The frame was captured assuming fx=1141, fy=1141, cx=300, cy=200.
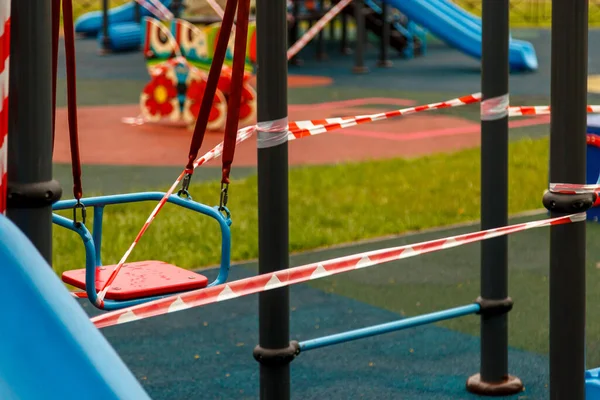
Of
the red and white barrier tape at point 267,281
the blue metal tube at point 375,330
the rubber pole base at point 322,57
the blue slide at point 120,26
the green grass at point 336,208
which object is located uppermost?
the blue slide at point 120,26

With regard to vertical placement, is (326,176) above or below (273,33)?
below

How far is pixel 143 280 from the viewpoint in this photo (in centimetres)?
335

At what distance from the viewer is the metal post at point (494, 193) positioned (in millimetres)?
3824

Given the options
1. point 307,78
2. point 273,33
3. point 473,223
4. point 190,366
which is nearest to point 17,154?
point 273,33

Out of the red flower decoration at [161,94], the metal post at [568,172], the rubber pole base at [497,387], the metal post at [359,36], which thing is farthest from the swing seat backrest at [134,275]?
the metal post at [359,36]

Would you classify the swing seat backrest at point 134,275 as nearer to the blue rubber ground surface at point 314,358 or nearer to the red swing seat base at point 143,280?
the red swing seat base at point 143,280

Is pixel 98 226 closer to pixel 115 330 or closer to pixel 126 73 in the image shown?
pixel 115 330

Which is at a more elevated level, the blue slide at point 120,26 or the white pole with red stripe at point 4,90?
the blue slide at point 120,26

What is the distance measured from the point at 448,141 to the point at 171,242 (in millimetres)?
4433

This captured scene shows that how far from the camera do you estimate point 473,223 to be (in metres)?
6.99

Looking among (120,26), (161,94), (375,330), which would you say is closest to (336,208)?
(375,330)

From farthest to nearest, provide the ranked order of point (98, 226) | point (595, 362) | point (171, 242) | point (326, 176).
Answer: point (326, 176) < point (171, 242) < point (595, 362) < point (98, 226)

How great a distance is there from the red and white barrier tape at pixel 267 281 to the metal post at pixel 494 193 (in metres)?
0.69

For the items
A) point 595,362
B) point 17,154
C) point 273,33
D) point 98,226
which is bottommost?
point 595,362
